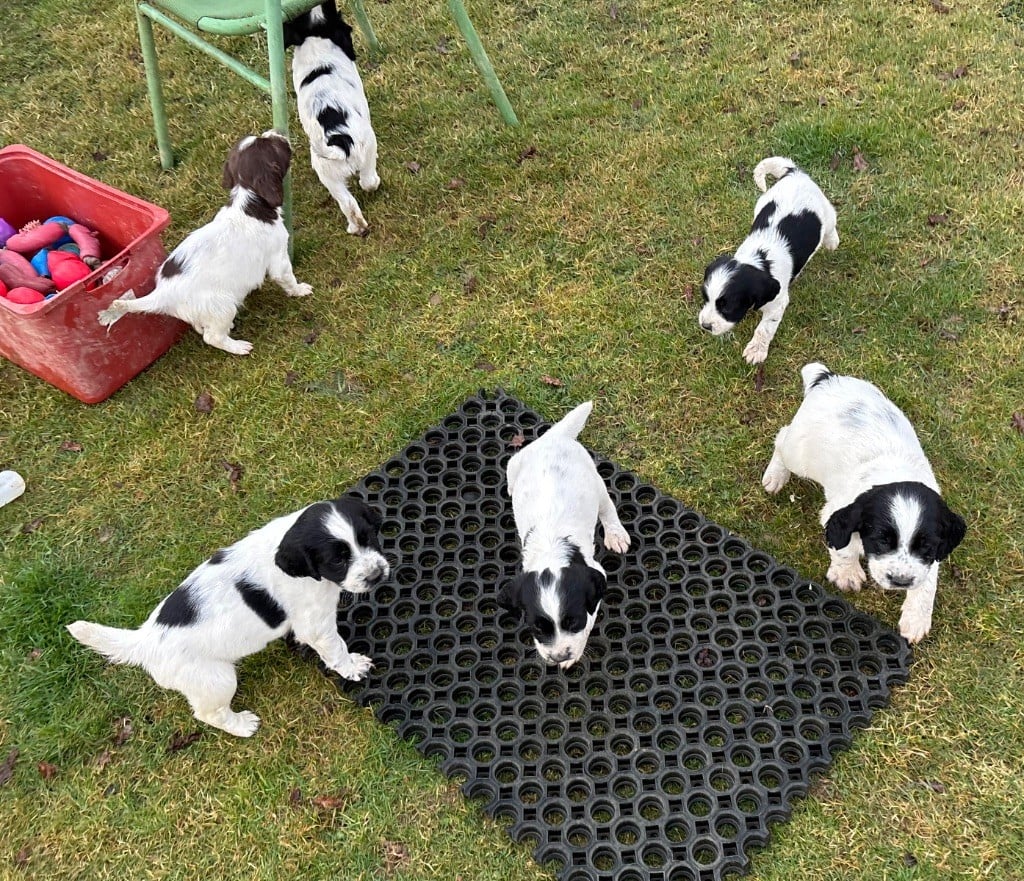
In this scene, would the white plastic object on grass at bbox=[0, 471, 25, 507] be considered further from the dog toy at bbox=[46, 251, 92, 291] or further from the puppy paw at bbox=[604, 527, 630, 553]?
the puppy paw at bbox=[604, 527, 630, 553]

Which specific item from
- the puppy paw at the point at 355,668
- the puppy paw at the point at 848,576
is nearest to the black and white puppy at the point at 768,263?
the puppy paw at the point at 848,576

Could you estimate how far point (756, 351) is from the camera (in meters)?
4.30

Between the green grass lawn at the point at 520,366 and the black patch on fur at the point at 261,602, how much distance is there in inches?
19.8

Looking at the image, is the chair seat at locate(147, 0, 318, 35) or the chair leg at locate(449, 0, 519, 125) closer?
the chair seat at locate(147, 0, 318, 35)

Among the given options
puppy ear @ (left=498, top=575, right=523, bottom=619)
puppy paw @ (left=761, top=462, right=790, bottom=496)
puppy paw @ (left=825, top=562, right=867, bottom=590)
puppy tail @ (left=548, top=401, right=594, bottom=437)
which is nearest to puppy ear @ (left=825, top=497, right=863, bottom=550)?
puppy paw @ (left=825, top=562, right=867, bottom=590)

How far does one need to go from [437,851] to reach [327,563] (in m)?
1.17

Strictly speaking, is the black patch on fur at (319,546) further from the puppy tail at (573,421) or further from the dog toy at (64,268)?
the dog toy at (64,268)

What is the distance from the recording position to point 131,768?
3361 mm

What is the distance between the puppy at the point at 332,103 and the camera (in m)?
4.78

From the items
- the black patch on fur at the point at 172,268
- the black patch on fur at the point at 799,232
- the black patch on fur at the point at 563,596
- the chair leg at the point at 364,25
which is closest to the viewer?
the black patch on fur at the point at 563,596

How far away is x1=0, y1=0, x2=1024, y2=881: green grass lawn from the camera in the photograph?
124 inches

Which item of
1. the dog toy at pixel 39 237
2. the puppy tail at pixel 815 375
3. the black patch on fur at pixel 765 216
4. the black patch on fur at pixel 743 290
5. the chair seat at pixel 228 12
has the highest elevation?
the chair seat at pixel 228 12

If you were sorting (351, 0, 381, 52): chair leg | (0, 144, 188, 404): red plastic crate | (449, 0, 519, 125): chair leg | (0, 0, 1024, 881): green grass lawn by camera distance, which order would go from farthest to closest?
(351, 0, 381, 52): chair leg, (449, 0, 519, 125): chair leg, (0, 144, 188, 404): red plastic crate, (0, 0, 1024, 881): green grass lawn

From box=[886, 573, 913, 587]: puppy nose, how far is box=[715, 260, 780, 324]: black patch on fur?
1.50 m
